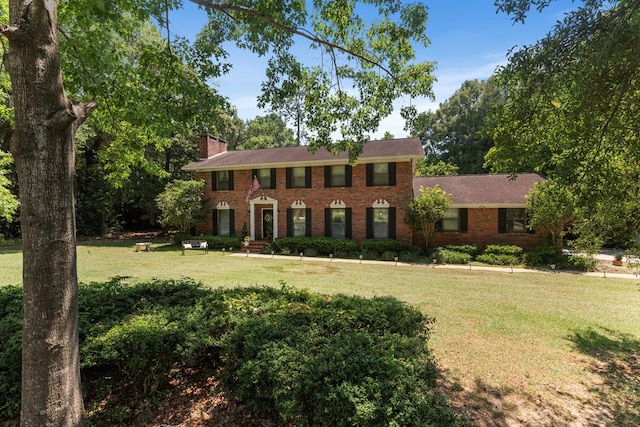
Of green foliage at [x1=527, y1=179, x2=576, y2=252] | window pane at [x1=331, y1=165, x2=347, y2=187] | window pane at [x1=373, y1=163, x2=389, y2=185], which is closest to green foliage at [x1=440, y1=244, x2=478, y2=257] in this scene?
green foliage at [x1=527, y1=179, x2=576, y2=252]

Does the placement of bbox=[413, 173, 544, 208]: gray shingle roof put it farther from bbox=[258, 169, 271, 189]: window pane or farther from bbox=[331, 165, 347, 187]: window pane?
bbox=[258, 169, 271, 189]: window pane

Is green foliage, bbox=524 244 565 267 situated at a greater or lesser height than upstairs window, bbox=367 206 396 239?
lesser

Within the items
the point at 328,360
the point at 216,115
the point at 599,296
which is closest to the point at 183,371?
the point at 328,360

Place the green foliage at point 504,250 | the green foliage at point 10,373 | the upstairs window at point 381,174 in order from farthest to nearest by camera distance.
→ the upstairs window at point 381,174 → the green foliage at point 504,250 → the green foliage at point 10,373

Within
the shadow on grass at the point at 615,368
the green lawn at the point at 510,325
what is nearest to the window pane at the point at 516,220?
the green lawn at the point at 510,325

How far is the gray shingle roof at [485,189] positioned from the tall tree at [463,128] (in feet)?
58.3

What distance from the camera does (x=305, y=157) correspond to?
63.4 feet

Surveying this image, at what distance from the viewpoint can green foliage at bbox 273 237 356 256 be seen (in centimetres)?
1697

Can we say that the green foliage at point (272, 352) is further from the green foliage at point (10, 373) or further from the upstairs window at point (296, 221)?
the upstairs window at point (296, 221)

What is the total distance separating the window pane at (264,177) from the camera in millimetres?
19875

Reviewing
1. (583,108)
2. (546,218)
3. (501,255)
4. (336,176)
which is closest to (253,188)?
(336,176)

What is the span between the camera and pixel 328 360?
9.33 ft

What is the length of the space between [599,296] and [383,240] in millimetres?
9021

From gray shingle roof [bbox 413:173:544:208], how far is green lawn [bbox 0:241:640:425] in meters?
4.97
